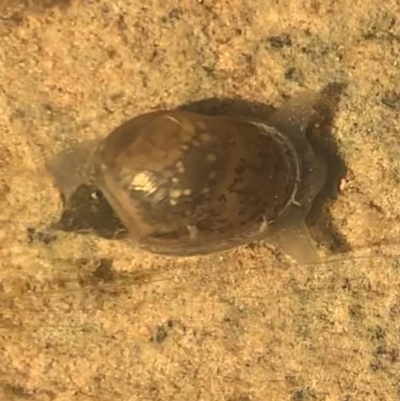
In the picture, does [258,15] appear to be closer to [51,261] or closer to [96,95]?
[96,95]

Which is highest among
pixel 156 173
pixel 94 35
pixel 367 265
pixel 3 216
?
pixel 94 35

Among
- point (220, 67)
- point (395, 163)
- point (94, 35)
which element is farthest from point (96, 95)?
point (395, 163)

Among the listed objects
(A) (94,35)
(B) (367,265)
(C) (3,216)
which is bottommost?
(B) (367,265)

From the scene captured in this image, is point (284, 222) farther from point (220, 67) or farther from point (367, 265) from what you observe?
point (220, 67)

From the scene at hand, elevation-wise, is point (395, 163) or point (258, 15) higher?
point (258, 15)

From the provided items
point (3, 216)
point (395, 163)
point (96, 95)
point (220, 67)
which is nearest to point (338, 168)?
point (395, 163)

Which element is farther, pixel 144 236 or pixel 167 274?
pixel 167 274
